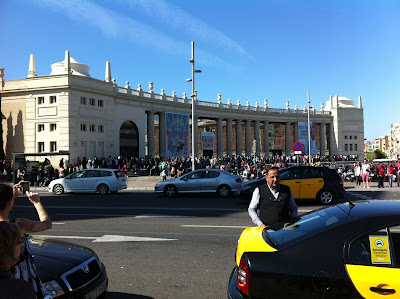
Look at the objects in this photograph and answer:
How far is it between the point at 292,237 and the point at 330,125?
76.9 m

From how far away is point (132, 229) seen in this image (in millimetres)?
9438

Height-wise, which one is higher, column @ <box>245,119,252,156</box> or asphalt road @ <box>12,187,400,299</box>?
column @ <box>245,119,252,156</box>

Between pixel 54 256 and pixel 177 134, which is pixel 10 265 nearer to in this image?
pixel 54 256

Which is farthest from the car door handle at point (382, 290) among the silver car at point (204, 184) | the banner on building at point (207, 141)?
the banner on building at point (207, 141)

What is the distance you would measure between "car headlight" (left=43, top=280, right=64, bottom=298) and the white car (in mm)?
16847

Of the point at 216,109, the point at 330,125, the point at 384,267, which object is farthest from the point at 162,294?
the point at 330,125

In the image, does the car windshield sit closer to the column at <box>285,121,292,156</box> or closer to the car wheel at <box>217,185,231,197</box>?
the car wheel at <box>217,185,231,197</box>

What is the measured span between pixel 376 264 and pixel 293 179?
40.2ft

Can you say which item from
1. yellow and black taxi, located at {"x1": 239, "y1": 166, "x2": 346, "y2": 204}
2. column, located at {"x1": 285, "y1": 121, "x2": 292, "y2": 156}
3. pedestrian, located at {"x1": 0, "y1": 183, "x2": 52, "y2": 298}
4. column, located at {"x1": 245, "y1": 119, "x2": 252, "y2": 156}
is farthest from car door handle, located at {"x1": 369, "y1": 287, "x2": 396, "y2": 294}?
column, located at {"x1": 285, "y1": 121, "x2": 292, "y2": 156}

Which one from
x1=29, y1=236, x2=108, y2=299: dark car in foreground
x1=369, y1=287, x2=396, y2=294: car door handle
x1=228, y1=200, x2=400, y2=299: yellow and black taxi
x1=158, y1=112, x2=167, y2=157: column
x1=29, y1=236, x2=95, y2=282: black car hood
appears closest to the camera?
x1=369, y1=287, x2=396, y2=294: car door handle

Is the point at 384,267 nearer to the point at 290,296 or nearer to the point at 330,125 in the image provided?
the point at 290,296

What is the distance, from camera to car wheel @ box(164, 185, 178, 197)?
18.2m

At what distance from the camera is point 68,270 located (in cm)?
380

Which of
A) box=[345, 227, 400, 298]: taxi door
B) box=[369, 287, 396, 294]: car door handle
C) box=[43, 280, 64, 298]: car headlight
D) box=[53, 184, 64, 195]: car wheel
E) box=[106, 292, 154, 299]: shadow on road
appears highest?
box=[345, 227, 400, 298]: taxi door
